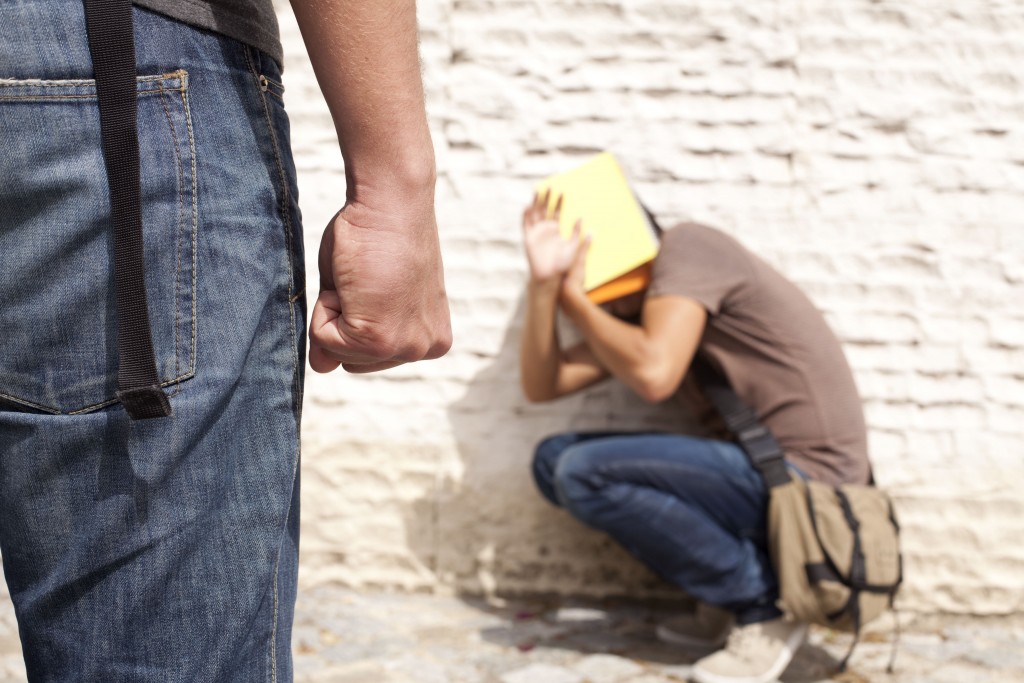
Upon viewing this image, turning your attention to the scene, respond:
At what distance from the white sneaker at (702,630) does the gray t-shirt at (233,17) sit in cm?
248

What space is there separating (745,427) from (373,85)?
2.14 m

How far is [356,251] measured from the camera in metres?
1.01

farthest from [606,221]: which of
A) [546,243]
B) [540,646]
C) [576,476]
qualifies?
[540,646]

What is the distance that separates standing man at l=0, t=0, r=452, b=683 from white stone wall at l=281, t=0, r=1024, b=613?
7.45 ft

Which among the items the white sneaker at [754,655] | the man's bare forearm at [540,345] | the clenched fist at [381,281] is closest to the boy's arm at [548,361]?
the man's bare forearm at [540,345]

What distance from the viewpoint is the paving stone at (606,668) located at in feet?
9.23

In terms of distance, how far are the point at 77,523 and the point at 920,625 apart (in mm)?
3033

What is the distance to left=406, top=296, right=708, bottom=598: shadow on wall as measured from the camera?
11.1ft

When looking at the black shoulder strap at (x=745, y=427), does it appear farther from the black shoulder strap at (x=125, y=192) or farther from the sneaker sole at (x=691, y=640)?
the black shoulder strap at (x=125, y=192)

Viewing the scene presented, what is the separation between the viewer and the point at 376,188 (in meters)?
1.01

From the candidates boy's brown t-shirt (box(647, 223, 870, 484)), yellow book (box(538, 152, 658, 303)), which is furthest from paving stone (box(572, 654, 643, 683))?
yellow book (box(538, 152, 658, 303))

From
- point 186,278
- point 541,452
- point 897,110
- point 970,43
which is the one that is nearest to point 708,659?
point 541,452

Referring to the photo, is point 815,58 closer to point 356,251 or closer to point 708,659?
point 708,659

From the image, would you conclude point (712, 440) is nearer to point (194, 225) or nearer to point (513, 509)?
point (513, 509)
